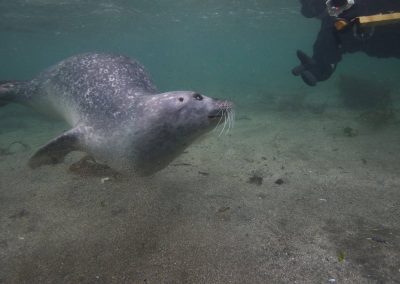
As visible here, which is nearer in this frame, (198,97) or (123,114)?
(198,97)

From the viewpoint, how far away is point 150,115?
373 cm

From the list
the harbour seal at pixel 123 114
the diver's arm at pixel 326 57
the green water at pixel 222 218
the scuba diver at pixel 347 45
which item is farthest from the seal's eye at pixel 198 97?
the diver's arm at pixel 326 57

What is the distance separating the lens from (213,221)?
3.85 metres

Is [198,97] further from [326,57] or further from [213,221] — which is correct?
[326,57]

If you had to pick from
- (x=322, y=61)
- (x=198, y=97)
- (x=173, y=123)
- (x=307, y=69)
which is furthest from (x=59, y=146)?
(x=322, y=61)

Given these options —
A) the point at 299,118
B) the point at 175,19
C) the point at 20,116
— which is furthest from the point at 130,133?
the point at 175,19

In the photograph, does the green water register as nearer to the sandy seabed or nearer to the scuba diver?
the sandy seabed

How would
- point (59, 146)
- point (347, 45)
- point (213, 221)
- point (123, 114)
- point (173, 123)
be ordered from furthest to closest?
point (347, 45) → point (59, 146) → point (123, 114) → point (213, 221) → point (173, 123)

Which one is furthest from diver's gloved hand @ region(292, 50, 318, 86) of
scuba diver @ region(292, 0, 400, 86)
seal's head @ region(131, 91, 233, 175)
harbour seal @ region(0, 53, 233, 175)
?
seal's head @ region(131, 91, 233, 175)

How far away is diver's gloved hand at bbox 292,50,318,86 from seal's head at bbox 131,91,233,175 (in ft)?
15.8

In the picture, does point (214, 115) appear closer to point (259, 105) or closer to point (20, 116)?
point (259, 105)

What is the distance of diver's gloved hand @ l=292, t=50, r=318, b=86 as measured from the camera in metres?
7.68

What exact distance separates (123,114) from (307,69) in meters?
5.72

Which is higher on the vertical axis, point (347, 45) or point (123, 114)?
point (347, 45)
